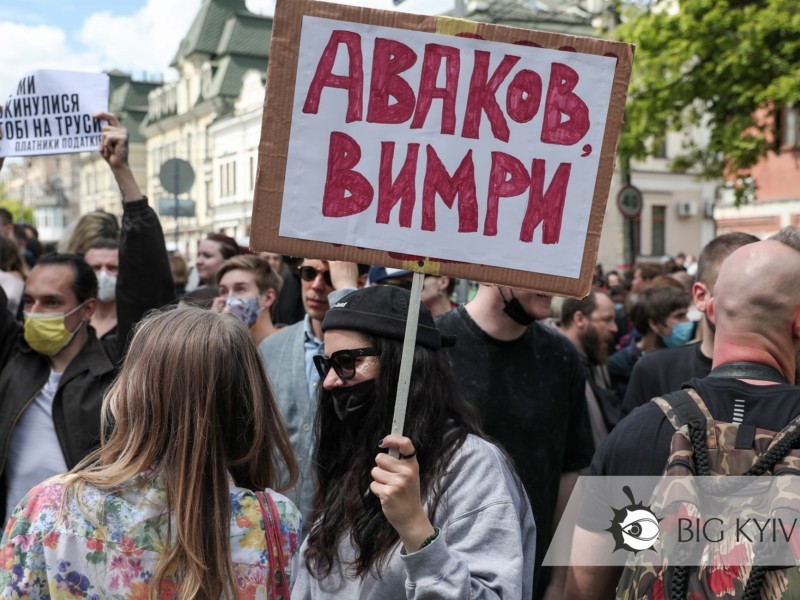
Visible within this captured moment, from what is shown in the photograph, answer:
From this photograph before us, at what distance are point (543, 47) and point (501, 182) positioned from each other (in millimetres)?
336

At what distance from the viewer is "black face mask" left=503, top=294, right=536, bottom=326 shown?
3730 mm

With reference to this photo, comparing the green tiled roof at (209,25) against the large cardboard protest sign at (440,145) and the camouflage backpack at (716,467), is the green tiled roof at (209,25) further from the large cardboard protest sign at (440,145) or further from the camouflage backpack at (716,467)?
the camouflage backpack at (716,467)

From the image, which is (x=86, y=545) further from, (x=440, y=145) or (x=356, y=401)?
(x=440, y=145)

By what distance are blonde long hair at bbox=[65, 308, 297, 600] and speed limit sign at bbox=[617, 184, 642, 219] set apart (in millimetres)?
13660

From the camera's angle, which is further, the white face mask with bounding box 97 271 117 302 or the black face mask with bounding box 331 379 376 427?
the white face mask with bounding box 97 271 117 302

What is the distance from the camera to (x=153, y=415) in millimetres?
2186

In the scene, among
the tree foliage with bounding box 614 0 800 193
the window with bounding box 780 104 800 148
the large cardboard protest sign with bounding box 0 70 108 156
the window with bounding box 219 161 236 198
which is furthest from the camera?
the window with bounding box 219 161 236 198

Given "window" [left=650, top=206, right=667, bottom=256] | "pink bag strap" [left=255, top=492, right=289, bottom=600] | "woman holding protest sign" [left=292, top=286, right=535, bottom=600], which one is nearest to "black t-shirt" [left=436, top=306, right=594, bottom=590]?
"woman holding protest sign" [left=292, top=286, right=535, bottom=600]

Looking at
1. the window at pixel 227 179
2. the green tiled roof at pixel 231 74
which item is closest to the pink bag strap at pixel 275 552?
the window at pixel 227 179

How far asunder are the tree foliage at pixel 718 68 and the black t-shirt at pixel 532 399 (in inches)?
563

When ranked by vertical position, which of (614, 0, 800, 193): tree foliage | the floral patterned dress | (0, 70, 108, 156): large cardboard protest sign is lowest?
the floral patterned dress

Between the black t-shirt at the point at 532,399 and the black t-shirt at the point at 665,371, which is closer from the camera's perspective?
the black t-shirt at the point at 532,399

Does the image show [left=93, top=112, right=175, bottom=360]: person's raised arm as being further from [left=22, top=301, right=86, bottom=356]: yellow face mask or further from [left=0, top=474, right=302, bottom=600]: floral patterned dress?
[left=0, top=474, right=302, bottom=600]: floral patterned dress

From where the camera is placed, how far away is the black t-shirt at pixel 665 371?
4.25m
